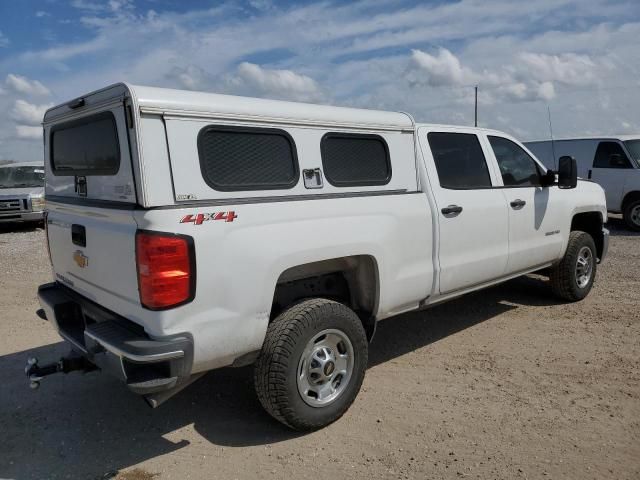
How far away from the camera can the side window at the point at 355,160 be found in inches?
137

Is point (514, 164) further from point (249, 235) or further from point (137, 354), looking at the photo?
point (137, 354)

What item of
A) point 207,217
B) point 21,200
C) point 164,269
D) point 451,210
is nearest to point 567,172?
point 451,210

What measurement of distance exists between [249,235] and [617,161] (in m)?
10.9

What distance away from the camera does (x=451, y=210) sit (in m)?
4.16

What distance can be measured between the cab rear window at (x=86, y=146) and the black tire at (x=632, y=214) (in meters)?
11.1

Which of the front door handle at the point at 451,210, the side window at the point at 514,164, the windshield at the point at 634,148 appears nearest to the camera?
the front door handle at the point at 451,210

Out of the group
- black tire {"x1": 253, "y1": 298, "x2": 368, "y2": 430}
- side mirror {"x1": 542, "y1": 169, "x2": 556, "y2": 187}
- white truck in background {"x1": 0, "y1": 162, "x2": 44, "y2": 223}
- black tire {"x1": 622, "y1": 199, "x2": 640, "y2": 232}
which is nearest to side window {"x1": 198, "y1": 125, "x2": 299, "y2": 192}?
black tire {"x1": 253, "y1": 298, "x2": 368, "y2": 430}

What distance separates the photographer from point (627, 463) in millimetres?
2959

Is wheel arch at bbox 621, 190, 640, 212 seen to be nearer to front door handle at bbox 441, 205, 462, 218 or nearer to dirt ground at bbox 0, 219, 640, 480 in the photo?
dirt ground at bbox 0, 219, 640, 480

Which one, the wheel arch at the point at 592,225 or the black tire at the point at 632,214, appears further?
the black tire at the point at 632,214

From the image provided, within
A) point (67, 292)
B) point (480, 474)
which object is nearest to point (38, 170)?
point (67, 292)

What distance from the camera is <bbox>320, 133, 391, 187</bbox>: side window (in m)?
3.48

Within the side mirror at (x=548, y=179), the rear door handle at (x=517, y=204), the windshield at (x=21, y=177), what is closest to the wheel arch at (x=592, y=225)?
the side mirror at (x=548, y=179)

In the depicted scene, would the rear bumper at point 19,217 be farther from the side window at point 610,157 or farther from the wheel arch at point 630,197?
the wheel arch at point 630,197
